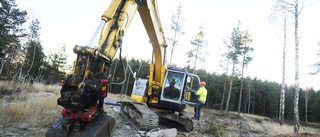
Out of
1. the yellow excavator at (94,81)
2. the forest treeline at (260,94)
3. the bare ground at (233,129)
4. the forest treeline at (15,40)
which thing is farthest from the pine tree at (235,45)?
the forest treeline at (15,40)

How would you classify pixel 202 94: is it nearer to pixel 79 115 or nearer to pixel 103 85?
pixel 103 85

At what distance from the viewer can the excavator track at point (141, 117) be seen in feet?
17.3

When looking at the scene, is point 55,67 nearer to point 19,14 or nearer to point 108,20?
point 19,14

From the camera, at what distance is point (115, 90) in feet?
160

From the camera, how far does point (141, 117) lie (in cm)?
553

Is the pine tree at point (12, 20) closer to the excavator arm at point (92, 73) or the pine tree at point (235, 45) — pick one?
the excavator arm at point (92, 73)

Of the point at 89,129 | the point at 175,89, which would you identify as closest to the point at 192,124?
the point at 175,89

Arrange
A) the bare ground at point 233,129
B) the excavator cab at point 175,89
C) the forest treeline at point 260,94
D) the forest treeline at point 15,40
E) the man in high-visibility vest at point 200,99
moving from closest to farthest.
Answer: the bare ground at point 233,129, the excavator cab at point 175,89, the man in high-visibility vest at point 200,99, the forest treeline at point 15,40, the forest treeline at point 260,94

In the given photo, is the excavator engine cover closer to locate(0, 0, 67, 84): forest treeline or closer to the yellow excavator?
the yellow excavator

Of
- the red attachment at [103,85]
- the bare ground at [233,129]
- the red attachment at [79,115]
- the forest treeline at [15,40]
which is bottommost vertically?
the bare ground at [233,129]

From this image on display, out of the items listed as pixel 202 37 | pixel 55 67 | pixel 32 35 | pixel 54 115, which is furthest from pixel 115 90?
pixel 54 115

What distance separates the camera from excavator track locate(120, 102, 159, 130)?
526cm

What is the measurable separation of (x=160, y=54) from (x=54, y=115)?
13.6 ft

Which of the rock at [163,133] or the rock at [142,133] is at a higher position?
the rock at [163,133]
